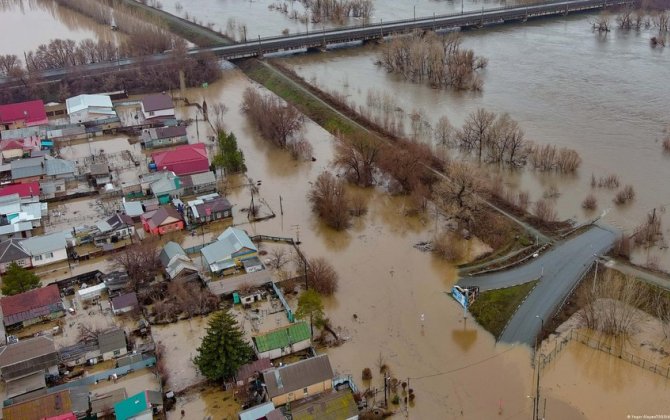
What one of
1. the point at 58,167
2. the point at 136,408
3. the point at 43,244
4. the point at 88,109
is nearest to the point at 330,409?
the point at 136,408

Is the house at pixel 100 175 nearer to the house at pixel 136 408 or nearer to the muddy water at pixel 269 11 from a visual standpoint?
the house at pixel 136 408

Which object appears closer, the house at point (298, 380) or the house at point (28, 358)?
the house at point (298, 380)

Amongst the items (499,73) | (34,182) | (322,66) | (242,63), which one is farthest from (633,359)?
(242,63)

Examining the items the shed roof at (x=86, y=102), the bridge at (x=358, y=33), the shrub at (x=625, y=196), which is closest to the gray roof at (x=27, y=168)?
the shed roof at (x=86, y=102)

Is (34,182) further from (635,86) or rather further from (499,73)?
(635,86)

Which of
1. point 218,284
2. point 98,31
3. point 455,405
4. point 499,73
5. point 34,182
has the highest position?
point 98,31

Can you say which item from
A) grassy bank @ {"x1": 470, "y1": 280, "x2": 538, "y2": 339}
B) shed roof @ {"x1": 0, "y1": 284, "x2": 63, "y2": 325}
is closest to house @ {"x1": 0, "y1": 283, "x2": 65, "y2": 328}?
shed roof @ {"x1": 0, "y1": 284, "x2": 63, "y2": 325}

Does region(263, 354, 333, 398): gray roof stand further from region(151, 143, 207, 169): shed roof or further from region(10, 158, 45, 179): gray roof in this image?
region(10, 158, 45, 179): gray roof
